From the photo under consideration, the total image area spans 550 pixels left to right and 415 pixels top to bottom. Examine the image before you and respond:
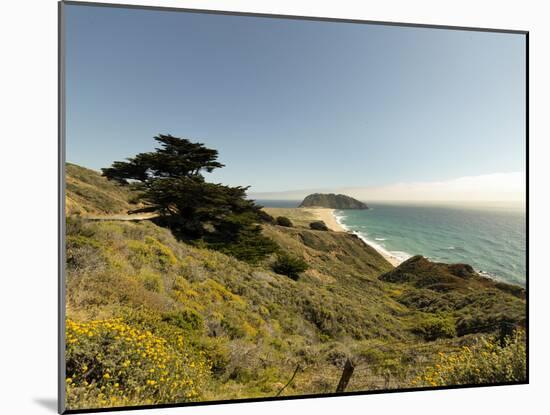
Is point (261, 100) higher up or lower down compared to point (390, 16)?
lower down

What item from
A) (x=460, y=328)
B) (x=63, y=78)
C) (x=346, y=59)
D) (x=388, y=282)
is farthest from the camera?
(x=388, y=282)

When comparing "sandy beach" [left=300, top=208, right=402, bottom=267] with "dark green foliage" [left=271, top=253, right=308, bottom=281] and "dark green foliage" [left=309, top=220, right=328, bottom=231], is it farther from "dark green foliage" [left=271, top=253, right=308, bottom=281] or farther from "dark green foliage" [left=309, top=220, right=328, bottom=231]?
"dark green foliage" [left=271, top=253, right=308, bottom=281]

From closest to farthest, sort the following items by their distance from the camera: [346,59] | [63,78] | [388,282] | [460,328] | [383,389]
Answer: [63,78], [383,389], [346,59], [460,328], [388,282]

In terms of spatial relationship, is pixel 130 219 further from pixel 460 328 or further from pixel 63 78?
pixel 460 328

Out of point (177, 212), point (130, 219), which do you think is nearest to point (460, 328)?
point (177, 212)

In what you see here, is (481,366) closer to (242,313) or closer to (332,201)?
(332,201)

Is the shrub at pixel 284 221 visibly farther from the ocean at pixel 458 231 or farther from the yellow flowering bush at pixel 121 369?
the yellow flowering bush at pixel 121 369

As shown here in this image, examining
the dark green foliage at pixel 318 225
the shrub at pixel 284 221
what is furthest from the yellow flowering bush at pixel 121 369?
the dark green foliage at pixel 318 225
